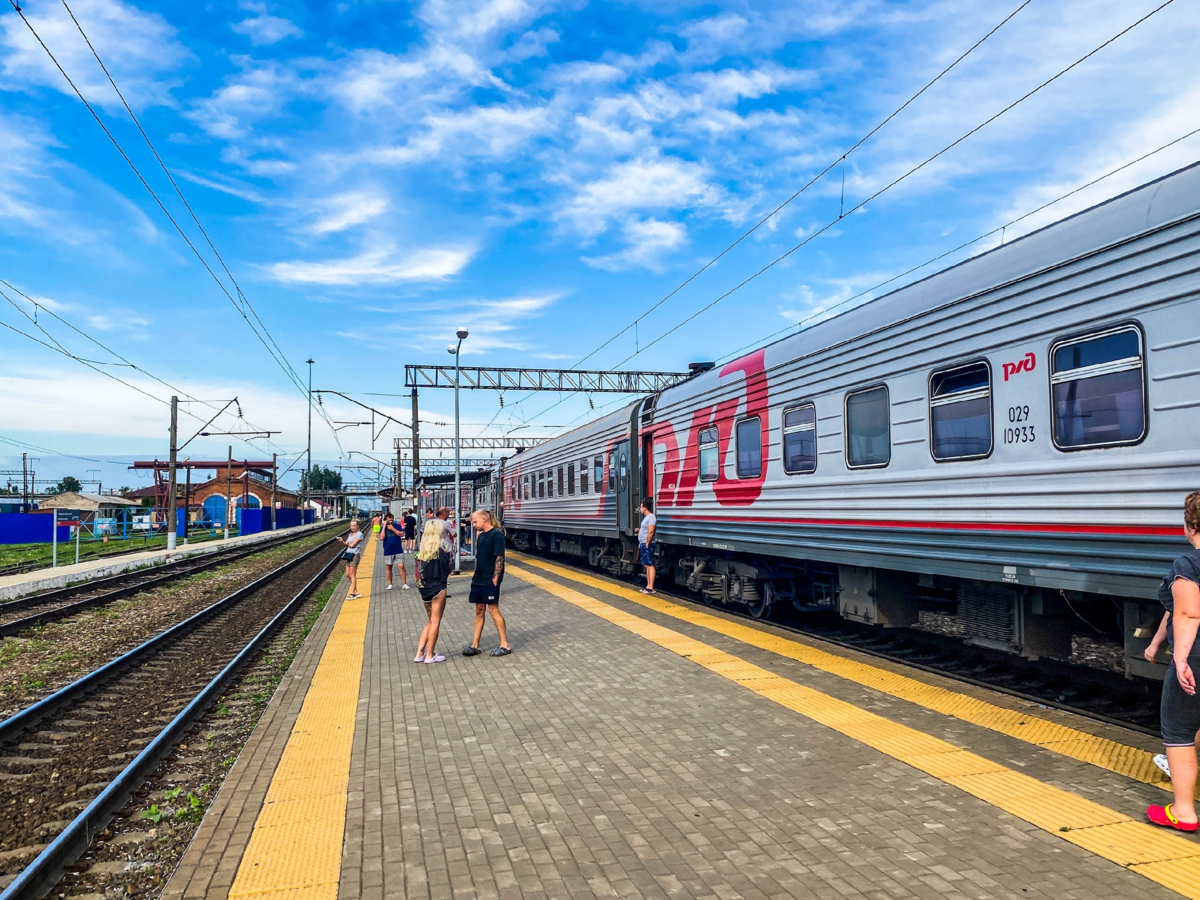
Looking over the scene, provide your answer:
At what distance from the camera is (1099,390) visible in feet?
18.8

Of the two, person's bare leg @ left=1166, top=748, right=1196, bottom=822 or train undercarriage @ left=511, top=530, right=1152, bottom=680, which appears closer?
person's bare leg @ left=1166, top=748, right=1196, bottom=822

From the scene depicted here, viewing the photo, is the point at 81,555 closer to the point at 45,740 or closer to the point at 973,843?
the point at 45,740

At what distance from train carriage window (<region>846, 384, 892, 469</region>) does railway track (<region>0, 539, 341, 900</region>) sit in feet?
21.7

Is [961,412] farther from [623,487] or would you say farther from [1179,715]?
[623,487]

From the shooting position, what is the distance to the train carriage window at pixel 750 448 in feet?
34.6

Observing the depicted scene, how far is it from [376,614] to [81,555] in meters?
23.3

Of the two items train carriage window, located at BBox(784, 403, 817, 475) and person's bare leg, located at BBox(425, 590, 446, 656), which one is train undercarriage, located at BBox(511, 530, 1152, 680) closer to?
train carriage window, located at BBox(784, 403, 817, 475)

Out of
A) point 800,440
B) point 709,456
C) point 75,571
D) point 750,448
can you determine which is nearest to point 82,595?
point 75,571

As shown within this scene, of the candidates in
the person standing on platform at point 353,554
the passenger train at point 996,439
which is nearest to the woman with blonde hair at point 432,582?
the passenger train at point 996,439

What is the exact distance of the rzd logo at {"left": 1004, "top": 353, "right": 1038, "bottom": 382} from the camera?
626 cm

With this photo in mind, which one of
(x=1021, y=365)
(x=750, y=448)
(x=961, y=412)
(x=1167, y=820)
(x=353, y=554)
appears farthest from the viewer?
(x=353, y=554)

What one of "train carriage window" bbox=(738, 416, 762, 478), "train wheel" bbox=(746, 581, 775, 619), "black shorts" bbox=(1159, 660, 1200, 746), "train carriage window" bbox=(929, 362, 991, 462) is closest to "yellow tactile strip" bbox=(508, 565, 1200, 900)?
"black shorts" bbox=(1159, 660, 1200, 746)

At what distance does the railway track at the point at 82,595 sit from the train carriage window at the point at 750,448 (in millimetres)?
11089

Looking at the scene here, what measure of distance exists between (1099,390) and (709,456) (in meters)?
6.61
